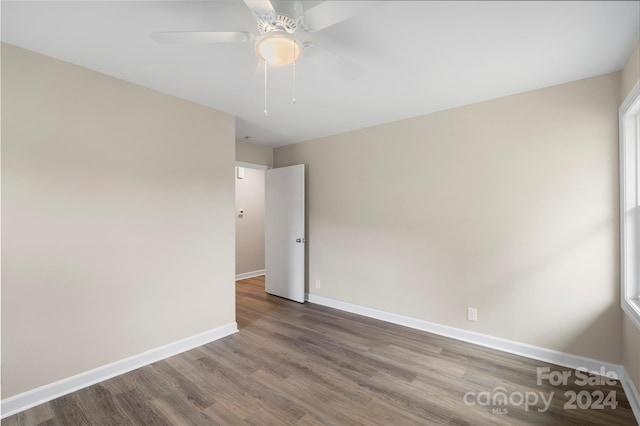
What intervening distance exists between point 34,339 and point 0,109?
5.18ft

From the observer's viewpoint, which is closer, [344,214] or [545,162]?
[545,162]

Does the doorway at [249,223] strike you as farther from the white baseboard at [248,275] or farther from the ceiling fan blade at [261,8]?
the ceiling fan blade at [261,8]

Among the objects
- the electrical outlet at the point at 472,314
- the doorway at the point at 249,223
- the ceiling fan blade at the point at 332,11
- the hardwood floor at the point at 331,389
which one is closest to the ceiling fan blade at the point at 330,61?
the ceiling fan blade at the point at 332,11

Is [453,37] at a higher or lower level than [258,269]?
higher

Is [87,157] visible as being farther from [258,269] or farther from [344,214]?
[258,269]

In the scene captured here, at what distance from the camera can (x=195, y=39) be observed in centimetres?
144

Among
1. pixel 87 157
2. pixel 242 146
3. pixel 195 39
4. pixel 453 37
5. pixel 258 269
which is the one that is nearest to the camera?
pixel 195 39

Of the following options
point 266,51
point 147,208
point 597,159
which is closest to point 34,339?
point 147,208

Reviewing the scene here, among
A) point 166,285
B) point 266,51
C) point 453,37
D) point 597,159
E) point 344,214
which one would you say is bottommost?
point 166,285

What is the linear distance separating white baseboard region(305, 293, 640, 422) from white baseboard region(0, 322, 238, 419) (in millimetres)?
1860

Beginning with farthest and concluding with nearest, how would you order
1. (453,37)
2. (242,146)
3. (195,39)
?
(242,146) → (453,37) → (195,39)

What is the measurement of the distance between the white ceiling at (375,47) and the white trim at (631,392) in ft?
7.59

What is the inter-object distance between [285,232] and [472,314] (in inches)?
105

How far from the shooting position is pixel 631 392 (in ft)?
6.44
